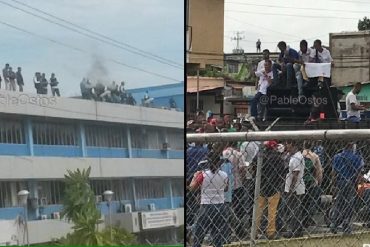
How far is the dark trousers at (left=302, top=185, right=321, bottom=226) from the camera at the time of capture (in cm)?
383

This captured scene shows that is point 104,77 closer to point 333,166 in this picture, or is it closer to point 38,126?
point 38,126

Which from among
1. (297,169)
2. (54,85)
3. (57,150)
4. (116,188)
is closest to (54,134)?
(57,150)

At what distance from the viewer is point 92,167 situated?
221 cm

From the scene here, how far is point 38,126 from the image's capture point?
7.02ft

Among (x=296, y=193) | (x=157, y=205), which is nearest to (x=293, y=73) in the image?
(x=296, y=193)

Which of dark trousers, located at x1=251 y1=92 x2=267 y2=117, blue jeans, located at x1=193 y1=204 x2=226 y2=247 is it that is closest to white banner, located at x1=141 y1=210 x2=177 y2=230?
blue jeans, located at x1=193 y1=204 x2=226 y2=247

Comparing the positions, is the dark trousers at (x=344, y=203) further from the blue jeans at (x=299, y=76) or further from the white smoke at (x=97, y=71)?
the blue jeans at (x=299, y=76)

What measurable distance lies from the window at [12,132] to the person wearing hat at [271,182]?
6.12ft

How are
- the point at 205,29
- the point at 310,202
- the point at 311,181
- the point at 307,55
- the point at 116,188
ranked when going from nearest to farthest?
1. the point at 116,188
2. the point at 205,29
3. the point at 310,202
4. the point at 311,181
5. the point at 307,55

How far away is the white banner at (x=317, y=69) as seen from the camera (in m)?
7.39

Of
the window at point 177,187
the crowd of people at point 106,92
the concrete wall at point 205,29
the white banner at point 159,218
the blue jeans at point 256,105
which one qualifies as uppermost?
the concrete wall at point 205,29

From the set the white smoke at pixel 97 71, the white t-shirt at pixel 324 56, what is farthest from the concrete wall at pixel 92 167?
the white t-shirt at pixel 324 56

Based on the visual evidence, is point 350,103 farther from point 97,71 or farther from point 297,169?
point 97,71

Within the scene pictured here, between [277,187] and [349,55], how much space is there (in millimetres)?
4874
